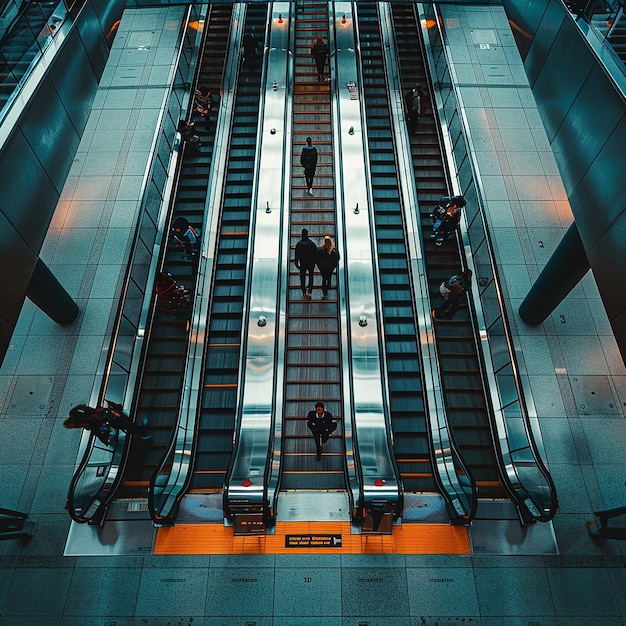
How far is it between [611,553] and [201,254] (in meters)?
8.08

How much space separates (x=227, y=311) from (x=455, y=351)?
4.21 m

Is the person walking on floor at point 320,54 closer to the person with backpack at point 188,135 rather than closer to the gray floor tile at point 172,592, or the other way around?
the person with backpack at point 188,135

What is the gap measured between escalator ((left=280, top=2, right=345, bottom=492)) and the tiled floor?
1.33 metres

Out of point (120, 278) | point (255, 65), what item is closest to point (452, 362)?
point (120, 278)

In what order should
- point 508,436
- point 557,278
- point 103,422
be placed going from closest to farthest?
point 103,422, point 508,436, point 557,278

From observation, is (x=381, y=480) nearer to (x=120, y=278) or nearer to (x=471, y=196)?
(x=471, y=196)

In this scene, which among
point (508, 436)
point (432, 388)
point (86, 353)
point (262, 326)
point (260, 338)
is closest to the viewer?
point (508, 436)

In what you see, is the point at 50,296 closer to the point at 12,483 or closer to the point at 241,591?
the point at 12,483

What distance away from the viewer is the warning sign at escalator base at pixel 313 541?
6.81 metres

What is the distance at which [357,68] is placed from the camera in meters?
12.0

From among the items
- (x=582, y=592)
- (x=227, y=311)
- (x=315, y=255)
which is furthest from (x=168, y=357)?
(x=582, y=592)

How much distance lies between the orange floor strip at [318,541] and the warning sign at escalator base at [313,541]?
1 cm

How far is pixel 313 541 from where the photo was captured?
269 inches

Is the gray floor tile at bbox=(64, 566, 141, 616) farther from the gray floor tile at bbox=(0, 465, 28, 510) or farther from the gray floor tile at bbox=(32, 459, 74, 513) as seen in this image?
the gray floor tile at bbox=(0, 465, 28, 510)
